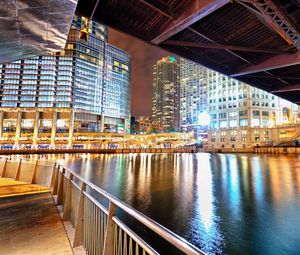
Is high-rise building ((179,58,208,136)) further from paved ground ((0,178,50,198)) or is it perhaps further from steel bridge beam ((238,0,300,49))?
paved ground ((0,178,50,198))

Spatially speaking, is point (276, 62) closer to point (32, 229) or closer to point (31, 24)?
point (31, 24)

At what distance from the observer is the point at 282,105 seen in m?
98.9

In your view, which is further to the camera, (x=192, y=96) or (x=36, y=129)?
(x=192, y=96)

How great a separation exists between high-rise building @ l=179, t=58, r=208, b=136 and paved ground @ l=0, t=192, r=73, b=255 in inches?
6057

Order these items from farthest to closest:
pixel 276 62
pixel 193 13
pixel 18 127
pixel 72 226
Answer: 1. pixel 18 127
2. pixel 276 62
3. pixel 193 13
4. pixel 72 226

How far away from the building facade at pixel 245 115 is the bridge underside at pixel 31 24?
3837 inches

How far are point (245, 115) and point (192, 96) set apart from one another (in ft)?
267

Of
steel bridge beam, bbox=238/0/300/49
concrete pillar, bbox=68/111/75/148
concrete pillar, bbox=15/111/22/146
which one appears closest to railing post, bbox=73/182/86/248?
steel bridge beam, bbox=238/0/300/49

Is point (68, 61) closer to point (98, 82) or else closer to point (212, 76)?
point (98, 82)

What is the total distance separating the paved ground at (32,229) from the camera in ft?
14.2

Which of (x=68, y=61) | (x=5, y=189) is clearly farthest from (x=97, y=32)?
(x=5, y=189)

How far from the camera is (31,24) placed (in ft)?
19.7

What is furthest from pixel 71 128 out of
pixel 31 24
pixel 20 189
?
pixel 31 24

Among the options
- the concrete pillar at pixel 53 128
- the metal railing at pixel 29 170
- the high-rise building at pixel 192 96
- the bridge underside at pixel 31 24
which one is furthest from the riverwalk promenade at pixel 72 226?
the high-rise building at pixel 192 96
